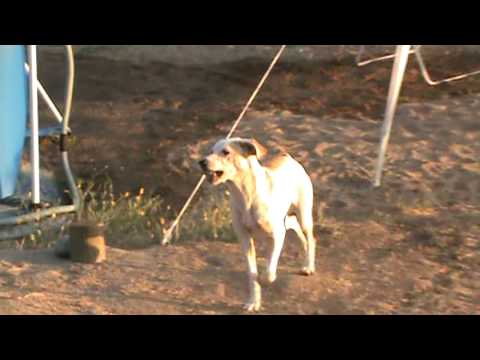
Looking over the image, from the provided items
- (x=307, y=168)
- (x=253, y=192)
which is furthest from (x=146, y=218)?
(x=253, y=192)

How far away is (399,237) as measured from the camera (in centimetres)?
755

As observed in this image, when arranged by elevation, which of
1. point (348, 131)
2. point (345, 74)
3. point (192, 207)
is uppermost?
point (345, 74)

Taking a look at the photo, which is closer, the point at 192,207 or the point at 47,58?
the point at 192,207

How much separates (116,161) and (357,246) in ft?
11.1

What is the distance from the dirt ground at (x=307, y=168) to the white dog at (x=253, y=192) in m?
0.36

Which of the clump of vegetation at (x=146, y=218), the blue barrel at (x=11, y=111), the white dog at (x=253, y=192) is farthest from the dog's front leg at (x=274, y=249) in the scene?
the blue barrel at (x=11, y=111)

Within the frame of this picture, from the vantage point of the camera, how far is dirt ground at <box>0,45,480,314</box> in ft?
20.2

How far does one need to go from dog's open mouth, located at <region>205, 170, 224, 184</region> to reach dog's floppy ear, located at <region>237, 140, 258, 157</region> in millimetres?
227

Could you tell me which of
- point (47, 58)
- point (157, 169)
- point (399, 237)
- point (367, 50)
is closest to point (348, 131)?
point (157, 169)

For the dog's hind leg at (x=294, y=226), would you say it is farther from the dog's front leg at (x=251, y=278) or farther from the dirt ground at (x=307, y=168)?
the dog's front leg at (x=251, y=278)

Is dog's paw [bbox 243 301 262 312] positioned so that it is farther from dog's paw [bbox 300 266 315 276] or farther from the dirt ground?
dog's paw [bbox 300 266 315 276]

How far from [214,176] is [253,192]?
35 centimetres

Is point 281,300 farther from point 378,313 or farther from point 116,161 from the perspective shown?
point 116,161

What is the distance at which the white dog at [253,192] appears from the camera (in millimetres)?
5520
